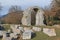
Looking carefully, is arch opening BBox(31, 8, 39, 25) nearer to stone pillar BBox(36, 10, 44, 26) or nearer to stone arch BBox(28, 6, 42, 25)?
stone arch BBox(28, 6, 42, 25)

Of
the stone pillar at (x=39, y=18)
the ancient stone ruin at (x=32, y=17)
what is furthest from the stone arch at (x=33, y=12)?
the stone pillar at (x=39, y=18)

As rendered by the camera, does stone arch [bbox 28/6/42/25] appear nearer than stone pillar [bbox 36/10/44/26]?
No

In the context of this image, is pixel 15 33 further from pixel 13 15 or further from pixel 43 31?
pixel 13 15

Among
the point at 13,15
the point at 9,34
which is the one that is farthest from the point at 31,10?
the point at 9,34

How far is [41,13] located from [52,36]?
8.08m

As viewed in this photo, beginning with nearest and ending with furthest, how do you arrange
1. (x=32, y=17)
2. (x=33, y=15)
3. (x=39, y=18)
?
(x=39, y=18) → (x=32, y=17) → (x=33, y=15)

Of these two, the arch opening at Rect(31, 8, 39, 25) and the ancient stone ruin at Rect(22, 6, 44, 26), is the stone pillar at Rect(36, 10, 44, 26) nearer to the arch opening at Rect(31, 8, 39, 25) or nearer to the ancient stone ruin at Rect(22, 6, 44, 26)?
the ancient stone ruin at Rect(22, 6, 44, 26)

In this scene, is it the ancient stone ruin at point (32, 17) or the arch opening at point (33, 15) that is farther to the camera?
the arch opening at point (33, 15)

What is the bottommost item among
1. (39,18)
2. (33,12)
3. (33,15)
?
(39,18)

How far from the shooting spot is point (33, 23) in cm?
2933

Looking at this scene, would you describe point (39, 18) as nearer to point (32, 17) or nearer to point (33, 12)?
point (32, 17)

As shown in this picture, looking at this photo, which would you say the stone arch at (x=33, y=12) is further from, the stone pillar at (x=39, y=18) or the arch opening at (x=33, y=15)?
the stone pillar at (x=39, y=18)

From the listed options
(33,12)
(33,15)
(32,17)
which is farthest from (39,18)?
(33,12)

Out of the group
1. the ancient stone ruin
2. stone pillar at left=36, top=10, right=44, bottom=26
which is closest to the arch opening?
the ancient stone ruin
